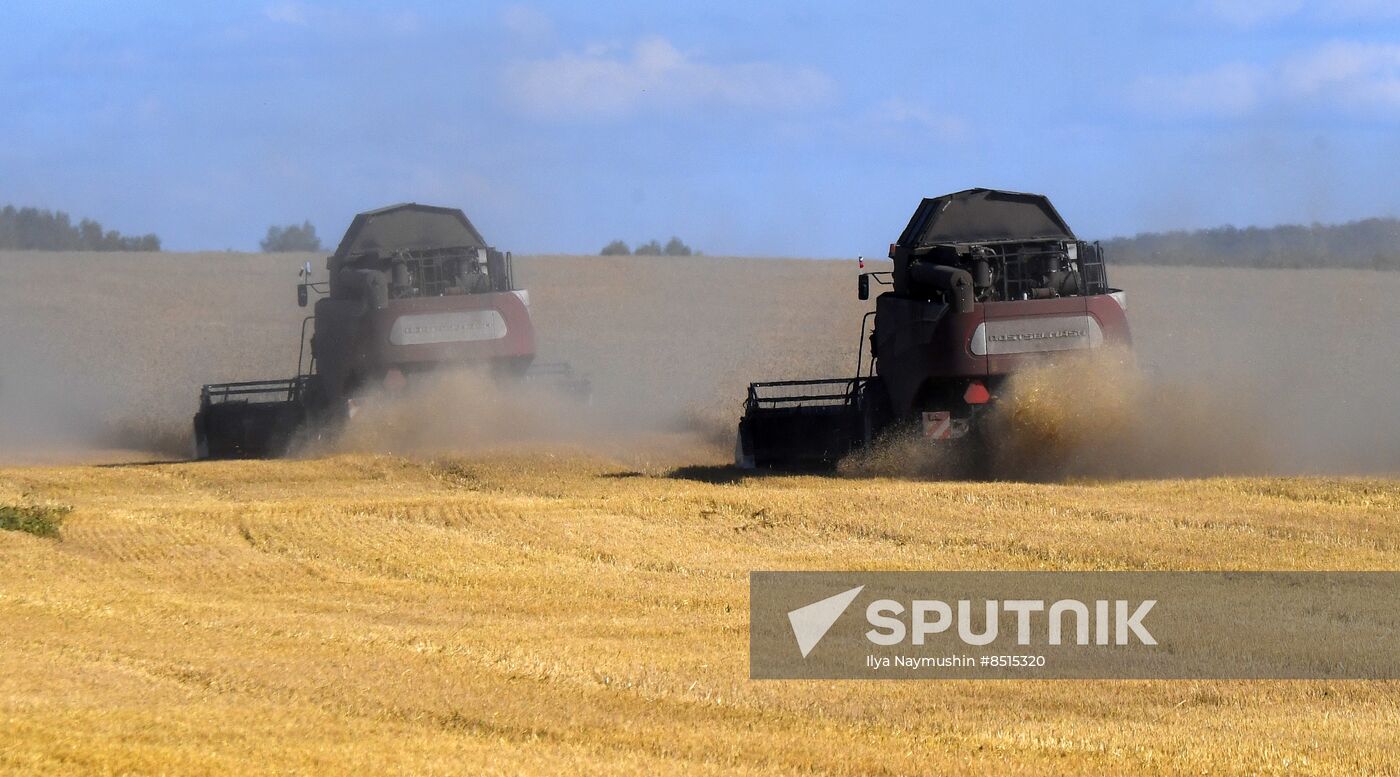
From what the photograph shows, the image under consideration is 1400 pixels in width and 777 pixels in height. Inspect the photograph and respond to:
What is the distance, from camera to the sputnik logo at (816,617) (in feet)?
27.3

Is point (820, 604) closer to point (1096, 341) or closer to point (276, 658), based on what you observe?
point (276, 658)

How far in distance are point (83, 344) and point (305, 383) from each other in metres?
23.2

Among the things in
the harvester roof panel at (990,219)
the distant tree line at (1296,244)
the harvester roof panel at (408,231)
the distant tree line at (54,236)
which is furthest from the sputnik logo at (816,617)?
the distant tree line at (54,236)

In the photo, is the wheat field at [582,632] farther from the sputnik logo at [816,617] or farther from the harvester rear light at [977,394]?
the harvester rear light at [977,394]

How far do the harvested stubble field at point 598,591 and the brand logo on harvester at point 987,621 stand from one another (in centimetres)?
45

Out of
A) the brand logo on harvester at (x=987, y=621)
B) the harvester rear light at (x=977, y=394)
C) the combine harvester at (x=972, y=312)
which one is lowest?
the brand logo on harvester at (x=987, y=621)

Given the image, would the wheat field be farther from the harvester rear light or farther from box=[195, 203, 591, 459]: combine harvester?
box=[195, 203, 591, 459]: combine harvester

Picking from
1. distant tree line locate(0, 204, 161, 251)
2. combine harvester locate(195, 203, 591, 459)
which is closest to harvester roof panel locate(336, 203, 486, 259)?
combine harvester locate(195, 203, 591, 459)

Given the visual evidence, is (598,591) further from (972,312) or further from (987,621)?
(972,312)

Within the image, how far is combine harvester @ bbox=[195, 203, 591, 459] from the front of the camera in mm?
18859

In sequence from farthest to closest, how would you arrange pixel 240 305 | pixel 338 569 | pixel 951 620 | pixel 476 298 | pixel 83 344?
pixel 240 305
pixel 83 344
pixel 476 298
pixel 338 569
pixel 951 620

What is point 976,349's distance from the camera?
1493 cm

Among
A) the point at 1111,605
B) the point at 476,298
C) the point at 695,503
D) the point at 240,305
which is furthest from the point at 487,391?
the point at 240,305

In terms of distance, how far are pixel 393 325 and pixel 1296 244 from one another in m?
22.0
